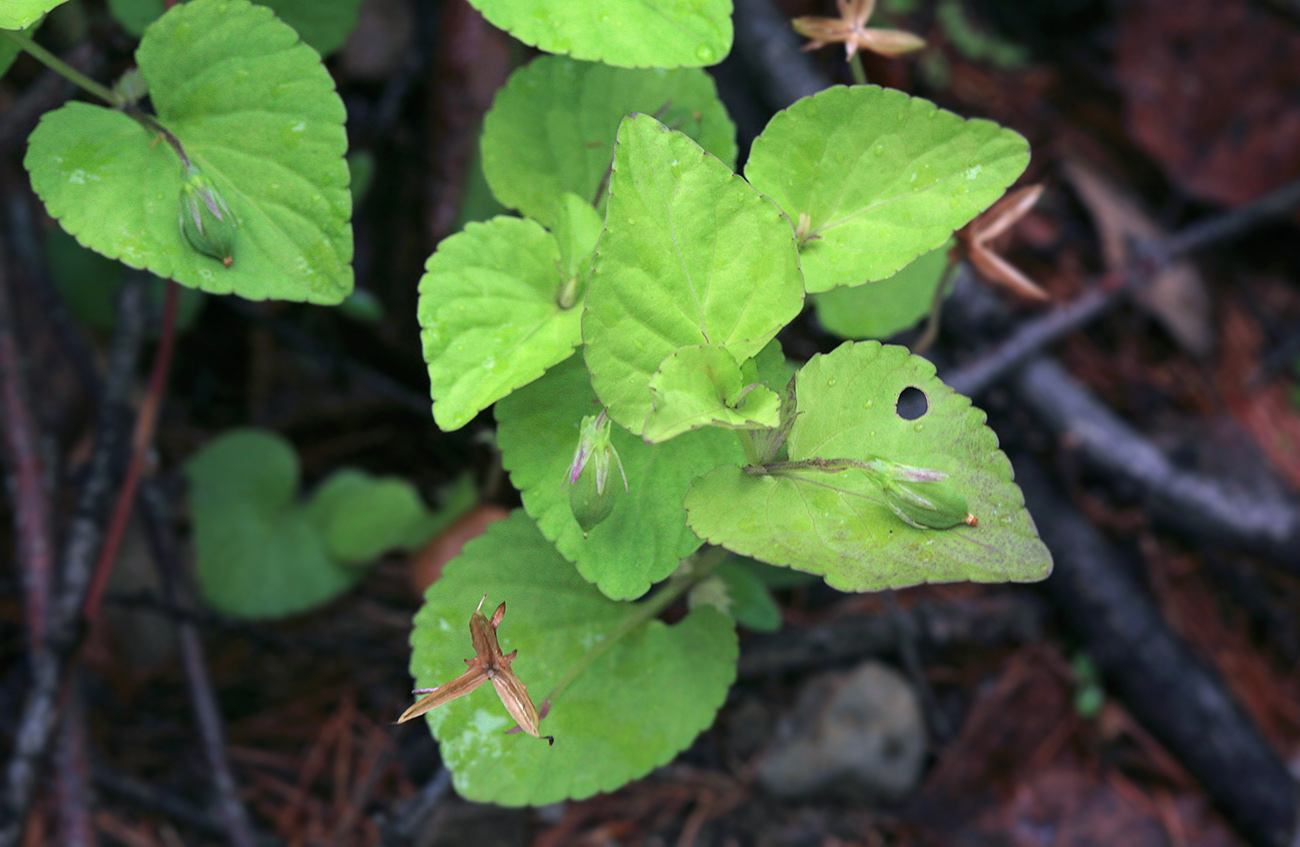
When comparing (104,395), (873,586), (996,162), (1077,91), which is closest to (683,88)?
(996,162)

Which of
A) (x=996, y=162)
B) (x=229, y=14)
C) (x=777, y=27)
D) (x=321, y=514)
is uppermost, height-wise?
(x=229, y=14)

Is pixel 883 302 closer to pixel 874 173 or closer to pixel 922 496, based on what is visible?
pixel 874 173

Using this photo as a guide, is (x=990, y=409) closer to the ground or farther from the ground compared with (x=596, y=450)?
closer to the ground

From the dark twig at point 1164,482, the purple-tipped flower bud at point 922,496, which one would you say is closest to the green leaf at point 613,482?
the purple-tipped flower bud at point 922,496

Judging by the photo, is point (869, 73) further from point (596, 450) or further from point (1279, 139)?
point (1279, 139)

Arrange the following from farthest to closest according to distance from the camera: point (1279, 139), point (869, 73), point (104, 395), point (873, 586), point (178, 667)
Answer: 1. point (1279, 139)
2. point (178, 667)
3. point (104, 395)
4. point (869, 73)
5. point (873, 586)

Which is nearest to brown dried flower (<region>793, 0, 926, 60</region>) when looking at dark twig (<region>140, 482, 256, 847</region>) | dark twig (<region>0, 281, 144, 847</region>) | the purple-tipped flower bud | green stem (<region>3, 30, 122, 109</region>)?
the purple-tipped flower bud

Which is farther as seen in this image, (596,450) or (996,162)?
(996,162)

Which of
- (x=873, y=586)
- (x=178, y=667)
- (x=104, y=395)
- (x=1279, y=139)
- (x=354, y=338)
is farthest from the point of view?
(x=1279, y=139)
